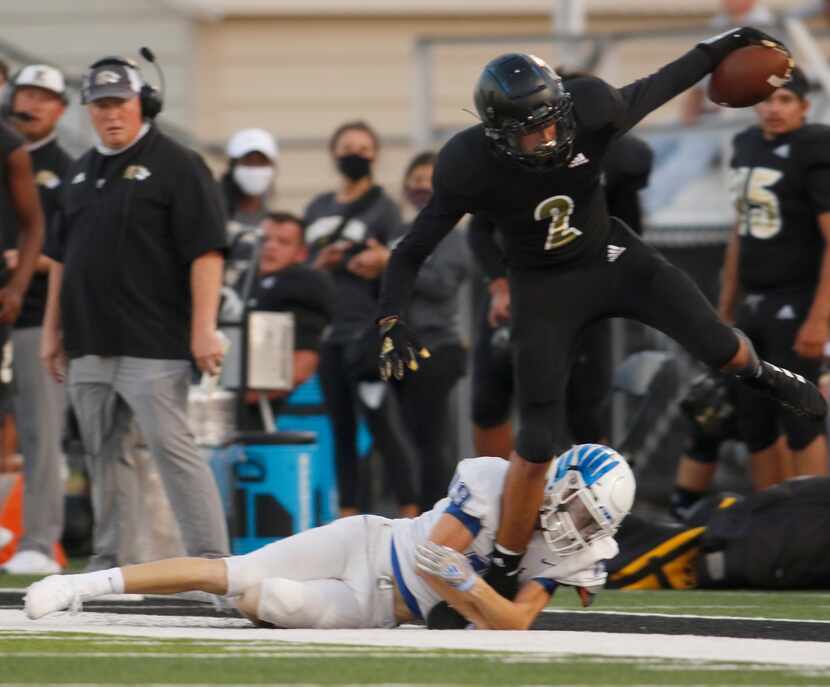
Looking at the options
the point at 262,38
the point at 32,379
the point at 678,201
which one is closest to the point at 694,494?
the point at 32,379

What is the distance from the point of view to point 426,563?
553 centimetres

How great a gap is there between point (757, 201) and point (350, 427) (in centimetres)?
211

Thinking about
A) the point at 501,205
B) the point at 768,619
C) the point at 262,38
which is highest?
the point at 262,38

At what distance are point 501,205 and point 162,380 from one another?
1.47 metres

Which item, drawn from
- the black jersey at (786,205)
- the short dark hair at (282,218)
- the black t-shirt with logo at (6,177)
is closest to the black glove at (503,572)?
the black t-shirt with logo at (6,177)

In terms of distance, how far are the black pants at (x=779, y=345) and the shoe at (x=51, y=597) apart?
363 cm

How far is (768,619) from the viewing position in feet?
20.5

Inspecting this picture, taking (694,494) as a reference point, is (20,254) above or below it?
above

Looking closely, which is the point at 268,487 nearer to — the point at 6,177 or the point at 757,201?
the point at 6,177

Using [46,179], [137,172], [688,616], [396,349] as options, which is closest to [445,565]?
[396,349]

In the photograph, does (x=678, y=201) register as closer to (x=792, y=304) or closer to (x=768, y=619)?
(x=792, y=304)

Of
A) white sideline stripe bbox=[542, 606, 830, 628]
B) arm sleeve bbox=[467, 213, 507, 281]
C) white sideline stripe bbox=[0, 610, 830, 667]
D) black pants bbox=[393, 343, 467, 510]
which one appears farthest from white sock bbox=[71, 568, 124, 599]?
black pants bbox=[393, 343, 467, 510]

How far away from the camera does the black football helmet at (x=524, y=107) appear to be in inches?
232

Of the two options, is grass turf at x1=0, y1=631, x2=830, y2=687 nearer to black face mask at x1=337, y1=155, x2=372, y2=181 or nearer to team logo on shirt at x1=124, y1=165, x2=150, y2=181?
team logo on shirt at x1=124, y1=165, x2=150, y2=181
